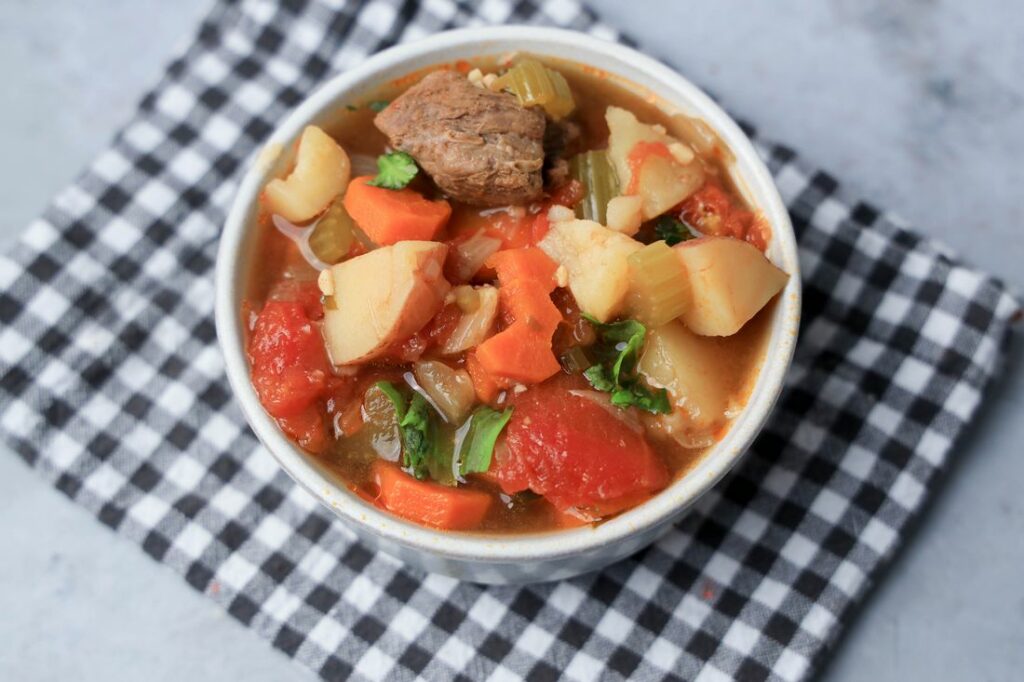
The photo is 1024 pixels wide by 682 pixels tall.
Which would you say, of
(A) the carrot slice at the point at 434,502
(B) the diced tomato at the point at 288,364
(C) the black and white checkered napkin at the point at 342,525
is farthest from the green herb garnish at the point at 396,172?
(C) the black and white checkered napkin at the point at 342,525

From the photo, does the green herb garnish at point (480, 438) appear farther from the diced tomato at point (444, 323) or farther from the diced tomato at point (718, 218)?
the diced tomato at point (718, 218)

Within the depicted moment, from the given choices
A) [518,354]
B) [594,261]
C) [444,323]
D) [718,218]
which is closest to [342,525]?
[444,323]

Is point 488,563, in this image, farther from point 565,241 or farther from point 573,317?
point 565,241

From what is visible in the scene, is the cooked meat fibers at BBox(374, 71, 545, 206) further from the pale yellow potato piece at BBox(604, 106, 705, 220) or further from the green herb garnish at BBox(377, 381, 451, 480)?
the green herb garnish at BBox(377, 381, 451, 480)

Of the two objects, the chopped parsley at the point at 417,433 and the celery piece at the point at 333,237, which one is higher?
the celery piece at the point at 333,237

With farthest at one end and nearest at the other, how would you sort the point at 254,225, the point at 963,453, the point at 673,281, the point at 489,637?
1. the point at 963,453
2. the point at 489,637
3. the point at 254,225
4. the point at 673,281

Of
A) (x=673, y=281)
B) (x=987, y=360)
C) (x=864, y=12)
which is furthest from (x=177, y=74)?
(x=987, y=360)

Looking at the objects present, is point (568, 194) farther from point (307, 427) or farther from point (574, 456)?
point (307, 427)
